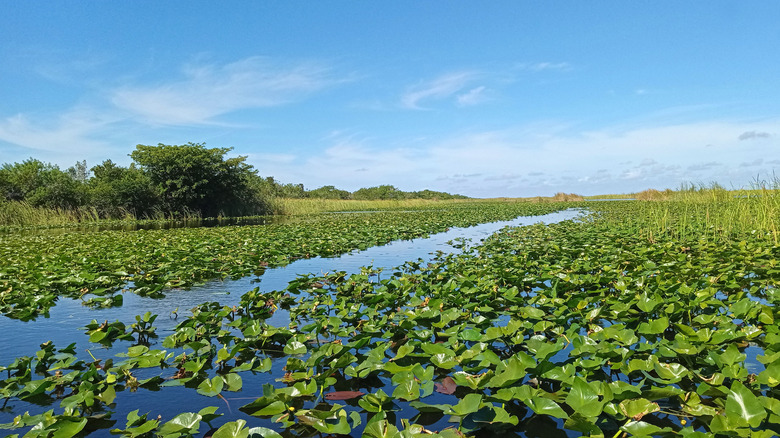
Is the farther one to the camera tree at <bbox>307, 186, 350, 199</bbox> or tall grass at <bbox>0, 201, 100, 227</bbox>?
tree at <bbox>307, 186, 350, 199</bbox>

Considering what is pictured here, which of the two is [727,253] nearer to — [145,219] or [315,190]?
[145,219]

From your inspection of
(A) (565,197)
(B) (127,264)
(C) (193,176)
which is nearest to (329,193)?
(A) (565,197)

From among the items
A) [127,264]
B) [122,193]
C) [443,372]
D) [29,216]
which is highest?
[122,193]

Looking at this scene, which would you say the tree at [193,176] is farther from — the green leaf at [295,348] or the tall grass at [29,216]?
the green leaf at [295,348]

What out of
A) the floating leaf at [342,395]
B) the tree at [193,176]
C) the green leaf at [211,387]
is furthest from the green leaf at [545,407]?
the tree at [193,176]

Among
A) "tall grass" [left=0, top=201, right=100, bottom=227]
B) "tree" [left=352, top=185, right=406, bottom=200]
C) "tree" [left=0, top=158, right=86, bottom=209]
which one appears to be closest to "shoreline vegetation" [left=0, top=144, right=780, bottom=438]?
"tall grass" [left=0, top=201, right=100, bottom=227]

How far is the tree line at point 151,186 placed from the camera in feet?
76.7

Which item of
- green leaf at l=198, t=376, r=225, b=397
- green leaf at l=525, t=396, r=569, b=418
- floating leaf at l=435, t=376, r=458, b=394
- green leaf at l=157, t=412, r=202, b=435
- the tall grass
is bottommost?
floating leaf at l=435, t=376, r=458, b=394

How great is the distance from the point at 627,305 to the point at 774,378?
4.66ft

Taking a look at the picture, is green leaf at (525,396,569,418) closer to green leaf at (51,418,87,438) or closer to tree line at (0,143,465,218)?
green leaf at (51,418,87,438)

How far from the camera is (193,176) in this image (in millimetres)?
26469

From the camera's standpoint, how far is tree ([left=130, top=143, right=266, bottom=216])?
25875mm

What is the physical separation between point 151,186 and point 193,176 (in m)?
2.41

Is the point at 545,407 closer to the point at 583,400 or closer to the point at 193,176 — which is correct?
the point at 583,400
